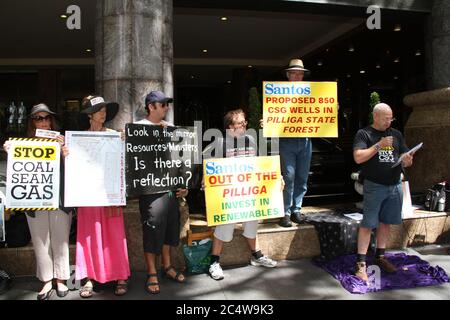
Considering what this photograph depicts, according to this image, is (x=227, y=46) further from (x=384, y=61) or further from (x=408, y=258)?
(x=408, y=258)

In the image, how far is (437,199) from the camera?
5.80 metres

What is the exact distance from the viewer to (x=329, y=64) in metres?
15.1

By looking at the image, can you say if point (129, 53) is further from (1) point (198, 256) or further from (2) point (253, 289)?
(2) point (253, 289)

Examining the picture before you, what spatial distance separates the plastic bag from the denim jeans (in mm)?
1185

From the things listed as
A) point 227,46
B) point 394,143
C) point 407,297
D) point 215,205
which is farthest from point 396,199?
point 227,46


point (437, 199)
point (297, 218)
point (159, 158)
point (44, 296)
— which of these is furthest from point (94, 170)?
point (437, 199)

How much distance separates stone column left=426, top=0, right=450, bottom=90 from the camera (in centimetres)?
646

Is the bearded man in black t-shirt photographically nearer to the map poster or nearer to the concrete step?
the concrete step

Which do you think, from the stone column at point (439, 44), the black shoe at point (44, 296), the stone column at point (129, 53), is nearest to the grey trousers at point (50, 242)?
the black shoe at point (44, 296)

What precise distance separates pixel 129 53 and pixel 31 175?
6.13 ft

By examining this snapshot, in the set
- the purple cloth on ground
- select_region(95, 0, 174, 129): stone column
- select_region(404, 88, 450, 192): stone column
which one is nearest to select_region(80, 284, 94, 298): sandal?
select_region(95, 0, 174, 129): stone column

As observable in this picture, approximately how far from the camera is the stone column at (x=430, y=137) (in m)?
6.27

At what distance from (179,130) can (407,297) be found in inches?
113

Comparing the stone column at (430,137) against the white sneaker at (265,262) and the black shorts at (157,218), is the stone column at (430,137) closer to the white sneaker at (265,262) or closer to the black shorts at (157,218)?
the white sneaker at (265,262)
